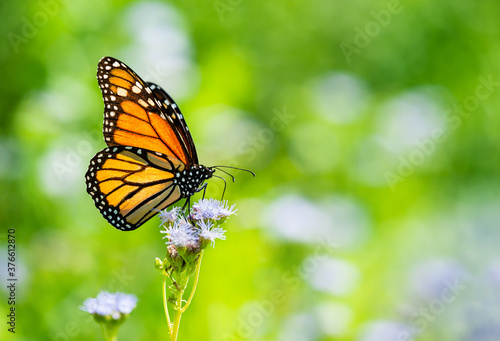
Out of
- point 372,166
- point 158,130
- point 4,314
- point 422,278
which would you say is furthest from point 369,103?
Result: point 4,314

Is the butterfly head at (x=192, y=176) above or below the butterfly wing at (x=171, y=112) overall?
below

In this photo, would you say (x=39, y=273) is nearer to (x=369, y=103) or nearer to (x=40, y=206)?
(x=40, y=206)

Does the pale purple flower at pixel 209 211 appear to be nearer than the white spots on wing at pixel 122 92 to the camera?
Yes

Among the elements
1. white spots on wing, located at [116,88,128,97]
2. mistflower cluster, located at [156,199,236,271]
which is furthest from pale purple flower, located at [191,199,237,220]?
white spots on wing, located at [116,88,128,97]

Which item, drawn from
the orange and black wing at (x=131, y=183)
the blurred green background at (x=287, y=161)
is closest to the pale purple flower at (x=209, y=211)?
the orange and black wing at (x=131, y=183)

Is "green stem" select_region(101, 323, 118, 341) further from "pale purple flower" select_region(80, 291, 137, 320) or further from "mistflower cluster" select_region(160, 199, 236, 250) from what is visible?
"mistflower cluster" select_region(160, 199, 236, 250)

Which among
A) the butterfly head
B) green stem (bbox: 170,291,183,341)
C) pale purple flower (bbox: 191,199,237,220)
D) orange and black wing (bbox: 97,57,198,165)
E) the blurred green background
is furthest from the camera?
the blurred green background

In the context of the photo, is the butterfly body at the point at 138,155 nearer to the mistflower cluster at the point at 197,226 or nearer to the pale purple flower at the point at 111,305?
the mistflower cluster at the point at 197,226
